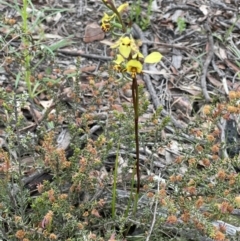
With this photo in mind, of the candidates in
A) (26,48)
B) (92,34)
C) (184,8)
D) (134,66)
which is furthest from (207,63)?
(134,66)

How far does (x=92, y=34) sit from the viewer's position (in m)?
3.03

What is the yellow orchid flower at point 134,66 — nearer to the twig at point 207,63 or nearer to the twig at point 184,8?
the twig at point 207,63

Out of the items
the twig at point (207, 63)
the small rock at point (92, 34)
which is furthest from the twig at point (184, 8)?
the small rock at point (92, 34)

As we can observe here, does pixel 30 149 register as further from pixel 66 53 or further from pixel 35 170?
pixel 66 53

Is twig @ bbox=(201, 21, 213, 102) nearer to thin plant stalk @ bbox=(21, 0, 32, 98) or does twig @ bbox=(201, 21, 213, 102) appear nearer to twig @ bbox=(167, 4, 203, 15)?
twig @ bbox=(167, 4, 203, 15)

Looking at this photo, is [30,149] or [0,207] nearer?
[0,207]

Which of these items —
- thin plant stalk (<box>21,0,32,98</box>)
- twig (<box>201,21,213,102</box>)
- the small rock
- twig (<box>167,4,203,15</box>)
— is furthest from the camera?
twig (<box>167,4,203,15</box>)

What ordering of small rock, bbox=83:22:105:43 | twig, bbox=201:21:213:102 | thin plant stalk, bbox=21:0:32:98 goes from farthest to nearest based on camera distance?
1. small rock, bbox=83:22:105:43
2. twig, bbox=201:21:213:102
3. thin plant stalk, bbox=21:0:32:98

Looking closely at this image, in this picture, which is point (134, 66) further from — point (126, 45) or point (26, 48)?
point (26, 48)

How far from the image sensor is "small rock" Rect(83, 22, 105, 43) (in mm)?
3021

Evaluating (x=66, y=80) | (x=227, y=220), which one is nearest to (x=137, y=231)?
(x=227, y=220)

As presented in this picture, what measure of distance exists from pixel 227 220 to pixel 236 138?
71 cm

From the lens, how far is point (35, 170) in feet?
6.89

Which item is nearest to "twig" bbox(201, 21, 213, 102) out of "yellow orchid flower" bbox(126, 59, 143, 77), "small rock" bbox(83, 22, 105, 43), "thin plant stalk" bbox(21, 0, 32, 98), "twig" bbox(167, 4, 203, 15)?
"twig" bbox(167, 4, 203, 15)
